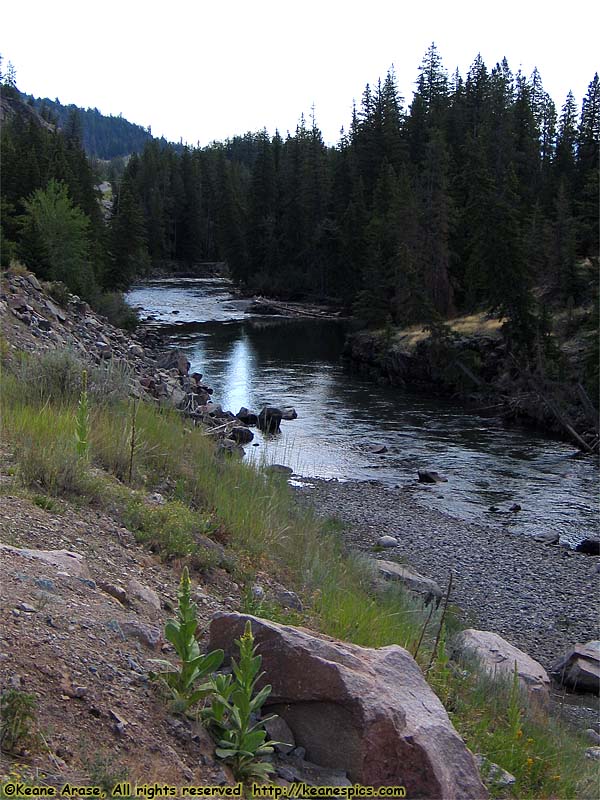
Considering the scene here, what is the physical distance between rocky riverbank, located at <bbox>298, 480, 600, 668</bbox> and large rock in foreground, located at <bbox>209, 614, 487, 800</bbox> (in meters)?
7.34

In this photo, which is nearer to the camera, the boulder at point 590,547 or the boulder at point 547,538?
the boulder at point 590,547

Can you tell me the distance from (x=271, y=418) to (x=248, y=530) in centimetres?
1737

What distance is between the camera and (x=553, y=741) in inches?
202

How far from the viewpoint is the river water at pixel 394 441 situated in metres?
18.6

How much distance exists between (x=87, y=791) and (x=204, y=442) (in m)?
6.24

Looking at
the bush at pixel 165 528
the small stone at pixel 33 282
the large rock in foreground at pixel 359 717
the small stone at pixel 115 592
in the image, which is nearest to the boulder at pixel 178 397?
the small stone at pixel 33 282

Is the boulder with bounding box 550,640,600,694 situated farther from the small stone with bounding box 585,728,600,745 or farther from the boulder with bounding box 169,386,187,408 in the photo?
the boulder with bounding box 169,386,187,408

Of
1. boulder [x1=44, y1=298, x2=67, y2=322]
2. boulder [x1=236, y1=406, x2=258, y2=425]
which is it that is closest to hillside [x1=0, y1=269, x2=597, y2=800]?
boulder [x1=44, y1=298, x2=67, y2=322]

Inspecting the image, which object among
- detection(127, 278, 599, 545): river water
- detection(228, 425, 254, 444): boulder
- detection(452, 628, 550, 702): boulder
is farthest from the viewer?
detection(228, 425, 254, 444): boulder

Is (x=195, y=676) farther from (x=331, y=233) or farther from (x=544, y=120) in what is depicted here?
(x=544, y=120)

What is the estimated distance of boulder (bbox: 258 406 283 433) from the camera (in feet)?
75.6

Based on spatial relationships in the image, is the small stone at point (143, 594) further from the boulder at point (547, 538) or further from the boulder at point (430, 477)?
the boulder at point (430, 477)

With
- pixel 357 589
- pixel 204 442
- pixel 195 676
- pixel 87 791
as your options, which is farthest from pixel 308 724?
pixel 204 442

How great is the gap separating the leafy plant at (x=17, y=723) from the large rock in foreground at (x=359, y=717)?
1118 millimetres
